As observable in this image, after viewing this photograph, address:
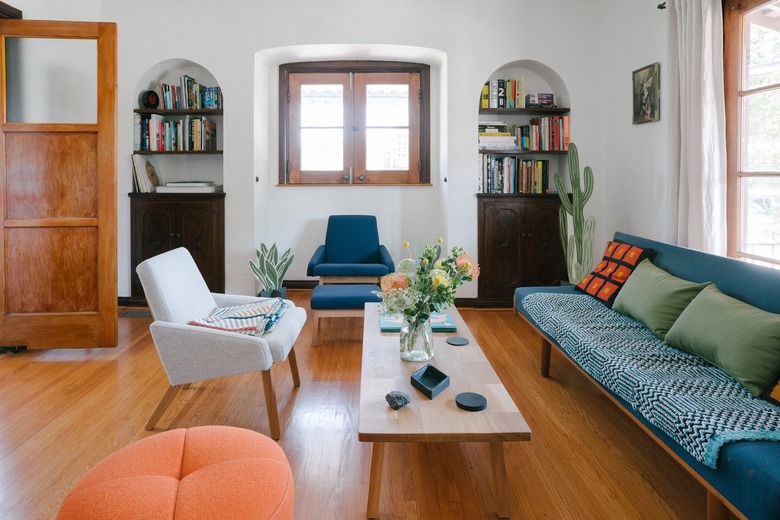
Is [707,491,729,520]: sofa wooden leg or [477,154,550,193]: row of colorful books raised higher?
[477,154,550,193]: row of colorful books

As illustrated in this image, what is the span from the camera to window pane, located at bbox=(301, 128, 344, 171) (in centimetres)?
536

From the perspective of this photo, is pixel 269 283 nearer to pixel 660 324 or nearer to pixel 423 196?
pixel 423 196

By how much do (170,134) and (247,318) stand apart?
2.95 metres

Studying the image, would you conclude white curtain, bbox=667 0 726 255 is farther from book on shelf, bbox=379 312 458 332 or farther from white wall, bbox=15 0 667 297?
book on shelf, bbox=379 312 458 332

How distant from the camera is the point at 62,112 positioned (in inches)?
146

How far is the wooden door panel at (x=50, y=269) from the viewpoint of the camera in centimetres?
344

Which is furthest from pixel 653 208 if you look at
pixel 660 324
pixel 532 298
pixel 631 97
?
pixel 660 324

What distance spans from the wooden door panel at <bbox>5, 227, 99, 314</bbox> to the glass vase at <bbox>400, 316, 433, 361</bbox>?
2.33 metres

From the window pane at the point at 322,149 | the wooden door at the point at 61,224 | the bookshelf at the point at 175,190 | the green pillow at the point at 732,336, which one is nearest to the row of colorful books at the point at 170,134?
the bookshelf at the point at 175,190

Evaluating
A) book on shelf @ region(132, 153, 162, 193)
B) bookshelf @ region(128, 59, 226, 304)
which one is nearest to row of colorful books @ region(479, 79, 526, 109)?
bookshelf @ region(128, 59, 226, 304)

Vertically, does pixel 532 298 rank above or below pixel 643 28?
below

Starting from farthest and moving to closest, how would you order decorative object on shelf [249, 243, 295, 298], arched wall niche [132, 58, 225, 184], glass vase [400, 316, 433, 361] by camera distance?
arched wall niche [132, 58, 225, 184]
decorative object on shelf [249, 243, 295, 298]
glass vase [400, 316, 433, 361]

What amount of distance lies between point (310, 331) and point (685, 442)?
2.95 metres

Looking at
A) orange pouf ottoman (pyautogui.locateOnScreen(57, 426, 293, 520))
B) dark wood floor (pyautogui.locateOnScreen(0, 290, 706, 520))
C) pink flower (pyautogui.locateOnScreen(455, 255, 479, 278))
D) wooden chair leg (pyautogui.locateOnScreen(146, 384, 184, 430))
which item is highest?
pink flower (pyautogui.locateOnScreen(455, 255, 479, 278))
